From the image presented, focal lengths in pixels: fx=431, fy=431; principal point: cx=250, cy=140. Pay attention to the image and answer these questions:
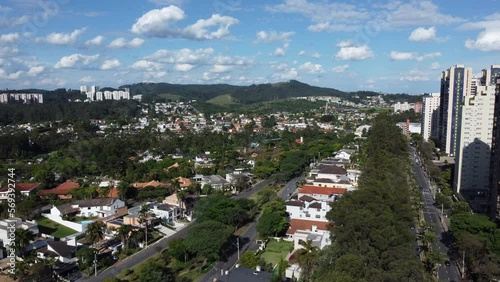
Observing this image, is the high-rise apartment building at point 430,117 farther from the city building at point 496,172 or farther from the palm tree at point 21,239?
the palm tree at point 21,239

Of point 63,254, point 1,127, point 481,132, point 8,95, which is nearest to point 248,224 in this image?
point 63,254

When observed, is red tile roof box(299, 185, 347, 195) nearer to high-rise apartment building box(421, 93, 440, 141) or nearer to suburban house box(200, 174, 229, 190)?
suburban house box(200, 174, 229, 190)

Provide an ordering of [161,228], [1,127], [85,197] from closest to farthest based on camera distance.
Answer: [161,228] < [85,197] < [1,127]

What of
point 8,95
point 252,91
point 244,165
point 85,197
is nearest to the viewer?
point 85,197

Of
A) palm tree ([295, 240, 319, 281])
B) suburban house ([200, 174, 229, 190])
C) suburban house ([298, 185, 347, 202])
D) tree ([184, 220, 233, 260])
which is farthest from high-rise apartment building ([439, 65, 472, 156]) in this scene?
tree ([184, 220, 233, 260])

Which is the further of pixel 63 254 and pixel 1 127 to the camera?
pixel 1 127

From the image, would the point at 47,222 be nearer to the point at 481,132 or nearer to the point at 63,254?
the point at 63,254

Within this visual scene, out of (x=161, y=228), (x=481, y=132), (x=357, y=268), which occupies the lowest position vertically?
(x=161, y=228)

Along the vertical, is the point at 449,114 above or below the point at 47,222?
above
